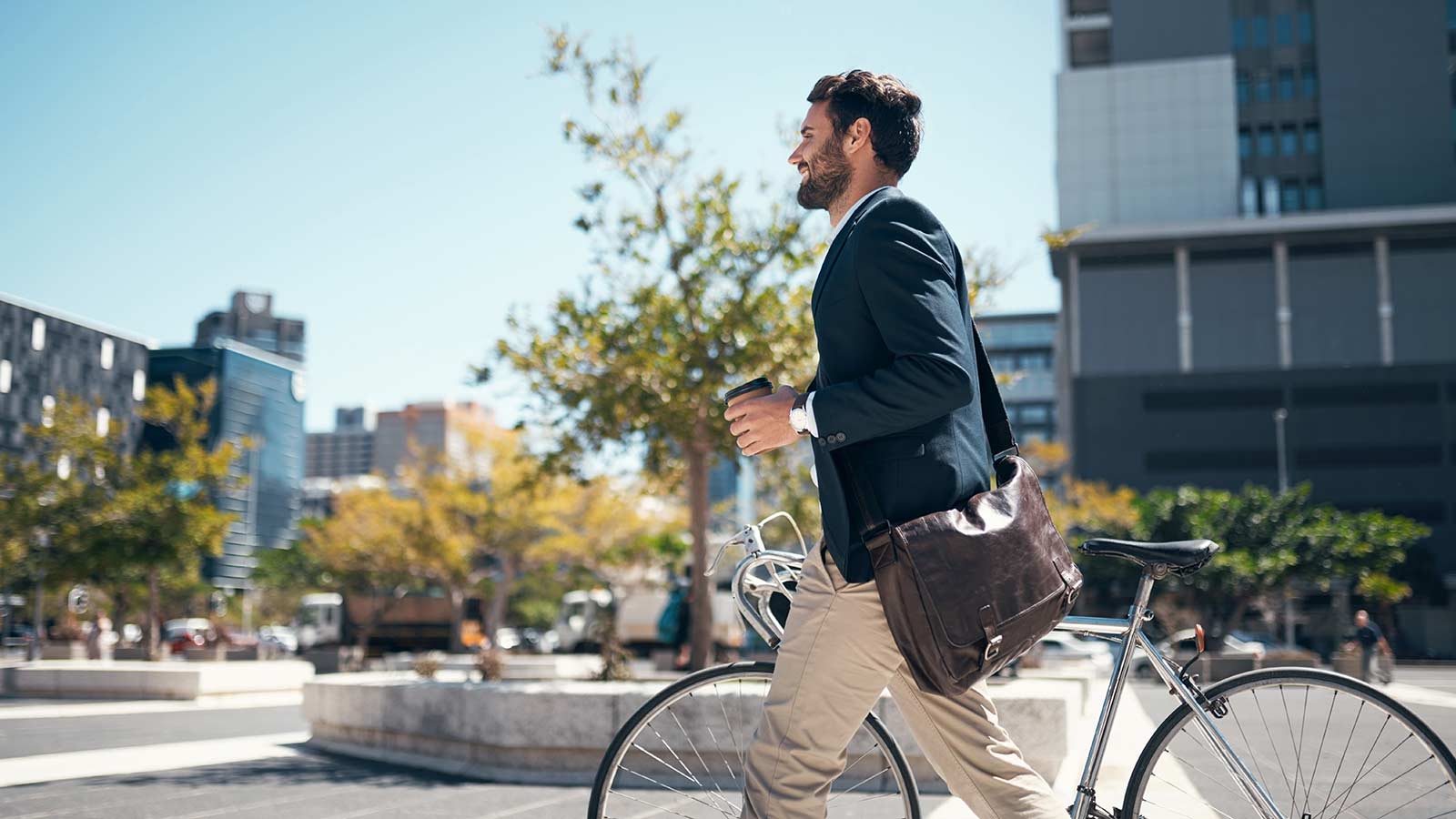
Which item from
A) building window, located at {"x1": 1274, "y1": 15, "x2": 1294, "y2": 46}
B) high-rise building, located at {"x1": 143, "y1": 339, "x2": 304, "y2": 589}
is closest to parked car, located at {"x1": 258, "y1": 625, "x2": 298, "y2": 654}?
high-rise building, located at {"x1": 143, "y1": 339, "x2": 304, "y2": 589}

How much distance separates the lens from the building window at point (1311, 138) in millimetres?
67562

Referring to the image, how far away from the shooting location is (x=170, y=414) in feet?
69.4

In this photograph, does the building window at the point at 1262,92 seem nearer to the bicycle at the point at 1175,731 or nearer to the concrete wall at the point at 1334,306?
the concrete wall at the point at 1334,306

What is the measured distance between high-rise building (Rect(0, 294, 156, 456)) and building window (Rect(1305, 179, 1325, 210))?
6708 centimetres

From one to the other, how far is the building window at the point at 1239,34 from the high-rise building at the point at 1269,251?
0.24 meters

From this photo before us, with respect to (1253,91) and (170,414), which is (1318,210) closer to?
(1253,91)

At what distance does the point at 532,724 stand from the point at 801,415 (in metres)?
5.39

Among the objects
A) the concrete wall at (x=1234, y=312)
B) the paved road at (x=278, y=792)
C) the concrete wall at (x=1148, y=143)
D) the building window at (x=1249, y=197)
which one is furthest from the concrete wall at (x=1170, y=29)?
the paved road at (x=278, y=792)

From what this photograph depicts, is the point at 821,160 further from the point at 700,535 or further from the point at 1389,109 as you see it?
the point at 1389,109

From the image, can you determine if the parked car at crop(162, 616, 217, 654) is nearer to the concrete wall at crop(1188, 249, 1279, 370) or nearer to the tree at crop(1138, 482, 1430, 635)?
the tree at crop(1138, 482, 1430, 635)

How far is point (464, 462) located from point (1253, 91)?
52.7 meters

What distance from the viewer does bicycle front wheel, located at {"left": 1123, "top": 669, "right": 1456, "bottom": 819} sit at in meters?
2.76

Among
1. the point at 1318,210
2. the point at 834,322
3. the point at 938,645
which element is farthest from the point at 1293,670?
the point at 1318,210

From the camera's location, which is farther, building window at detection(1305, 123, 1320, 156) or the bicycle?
building window at detection(1305, 123, 1320, 156)
